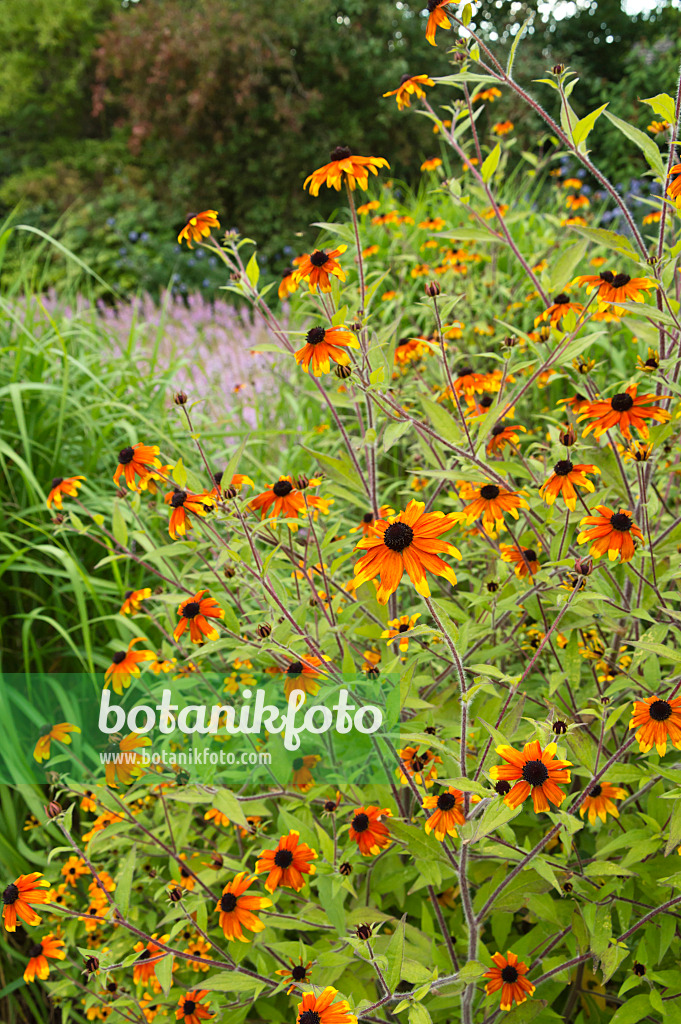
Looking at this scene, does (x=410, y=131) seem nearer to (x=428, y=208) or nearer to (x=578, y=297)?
(x=428, y=208)

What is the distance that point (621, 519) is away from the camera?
1268 millimetres

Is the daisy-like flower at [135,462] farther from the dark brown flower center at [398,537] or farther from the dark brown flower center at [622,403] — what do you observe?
the dark brown flower center at [622,403]

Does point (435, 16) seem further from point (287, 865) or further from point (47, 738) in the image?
point (47, 738)

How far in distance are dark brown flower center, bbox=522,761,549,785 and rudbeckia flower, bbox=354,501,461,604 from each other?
0.31m

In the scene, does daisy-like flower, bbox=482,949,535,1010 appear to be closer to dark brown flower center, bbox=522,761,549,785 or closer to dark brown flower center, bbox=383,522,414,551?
dark brown flower center, bbox=522,761,549,785

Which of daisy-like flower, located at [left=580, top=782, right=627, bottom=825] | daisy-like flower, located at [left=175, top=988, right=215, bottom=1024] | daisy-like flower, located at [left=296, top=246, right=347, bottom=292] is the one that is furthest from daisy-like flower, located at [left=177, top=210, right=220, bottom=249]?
daisy-like flower, located at [left=175, top=988, right=215, bottom=1024]

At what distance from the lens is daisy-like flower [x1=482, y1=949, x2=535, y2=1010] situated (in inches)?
49.1

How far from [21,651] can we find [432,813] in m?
2.05

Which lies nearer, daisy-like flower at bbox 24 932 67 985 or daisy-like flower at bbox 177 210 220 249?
daisy-like flower at bbox 24 932 67 985

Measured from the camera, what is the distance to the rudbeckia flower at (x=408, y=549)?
96cm

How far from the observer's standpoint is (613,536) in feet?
4.23

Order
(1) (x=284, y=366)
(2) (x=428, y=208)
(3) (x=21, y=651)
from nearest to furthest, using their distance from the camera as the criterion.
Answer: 1. (3) (x=21, y=651)
2. (1) (x=284, y=366)
3. (2) (x=428, y=208)

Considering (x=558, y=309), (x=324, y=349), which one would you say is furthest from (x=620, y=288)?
(x=324, y=349)

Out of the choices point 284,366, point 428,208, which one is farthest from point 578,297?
point 428,208
